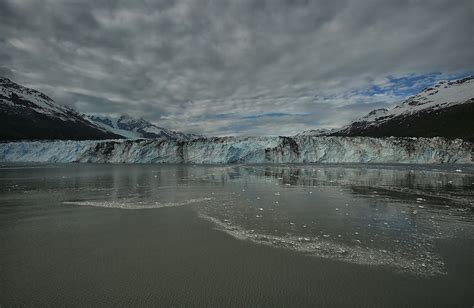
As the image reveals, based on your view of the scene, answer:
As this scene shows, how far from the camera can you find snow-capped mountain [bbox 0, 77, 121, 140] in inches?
4433

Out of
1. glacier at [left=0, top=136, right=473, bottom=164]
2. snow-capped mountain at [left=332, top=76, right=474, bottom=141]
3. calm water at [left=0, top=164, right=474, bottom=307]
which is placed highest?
snow-capped mountain at [left=332, top=76, right=474, bottom=141]

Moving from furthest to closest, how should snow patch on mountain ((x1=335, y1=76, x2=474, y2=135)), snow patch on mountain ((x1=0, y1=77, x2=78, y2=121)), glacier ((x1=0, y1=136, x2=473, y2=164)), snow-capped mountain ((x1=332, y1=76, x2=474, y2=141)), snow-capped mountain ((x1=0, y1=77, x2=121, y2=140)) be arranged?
snow patch on mountain ((x1=0, y1=77, x2=78, y2=121)), snow patch on mountain ((x1=335, y1=76, x2=474, y2=135)), snow-capped mountain ((x1=0, y1=77, x2=121, y2=140)), snow-capped mountain ((x1=332, y1=76, x2=474, y2=141)), glacier ((x1=0, y1=136, x2=473, y2=164))

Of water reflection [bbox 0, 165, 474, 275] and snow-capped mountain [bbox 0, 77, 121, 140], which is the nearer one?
water reflection [bbox 0, 165, 474, 275]

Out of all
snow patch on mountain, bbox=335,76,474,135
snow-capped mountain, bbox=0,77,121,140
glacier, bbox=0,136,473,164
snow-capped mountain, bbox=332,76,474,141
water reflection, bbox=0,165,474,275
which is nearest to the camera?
water reflection, bbox=0,165,474,275

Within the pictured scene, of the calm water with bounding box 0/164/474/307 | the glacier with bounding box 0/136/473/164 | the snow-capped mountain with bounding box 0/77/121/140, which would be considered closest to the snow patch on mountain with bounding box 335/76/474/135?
the glacier with bounding box 0/136/473/164

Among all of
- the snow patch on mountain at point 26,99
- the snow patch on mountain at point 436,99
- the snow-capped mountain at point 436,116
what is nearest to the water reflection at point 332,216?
the snow-capped mountain at point 436,116

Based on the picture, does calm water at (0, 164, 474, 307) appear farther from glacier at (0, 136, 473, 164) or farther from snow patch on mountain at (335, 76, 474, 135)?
snow patch on mountain at (335, 76, 474, 135)

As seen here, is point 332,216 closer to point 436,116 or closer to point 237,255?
point 237,255

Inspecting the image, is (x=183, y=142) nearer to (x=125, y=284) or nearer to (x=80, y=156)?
(x=80, y=156)

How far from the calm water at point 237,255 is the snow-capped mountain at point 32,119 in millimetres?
110872

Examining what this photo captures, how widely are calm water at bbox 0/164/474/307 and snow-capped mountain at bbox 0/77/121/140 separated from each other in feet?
364

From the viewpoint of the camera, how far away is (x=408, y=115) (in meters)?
141

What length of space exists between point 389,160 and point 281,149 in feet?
48.3

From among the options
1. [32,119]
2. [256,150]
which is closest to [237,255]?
[256,150]
